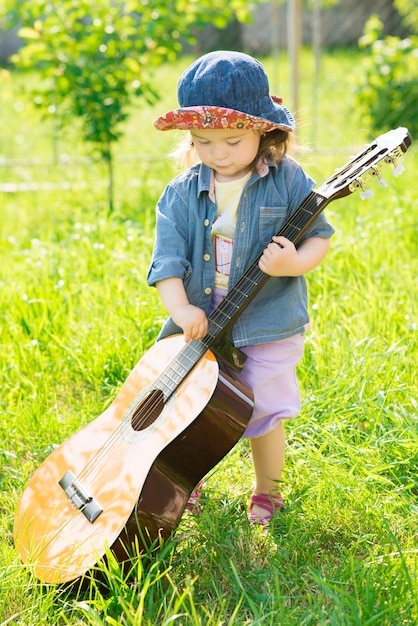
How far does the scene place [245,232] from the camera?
2205mm

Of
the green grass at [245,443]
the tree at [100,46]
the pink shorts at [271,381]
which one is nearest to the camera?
the green grass at [245,443]

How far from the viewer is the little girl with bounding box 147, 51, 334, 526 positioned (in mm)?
2061

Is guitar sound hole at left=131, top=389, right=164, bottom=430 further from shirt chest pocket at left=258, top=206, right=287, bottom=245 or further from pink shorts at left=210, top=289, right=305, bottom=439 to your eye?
shirt chest pocket at left=258, top=206, right=287, bottom=245

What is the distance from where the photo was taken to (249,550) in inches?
86.7

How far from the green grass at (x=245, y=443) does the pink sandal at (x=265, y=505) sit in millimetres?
37

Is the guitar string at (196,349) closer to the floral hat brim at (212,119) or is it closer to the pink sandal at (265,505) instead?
the floral hat brim at (212,119)

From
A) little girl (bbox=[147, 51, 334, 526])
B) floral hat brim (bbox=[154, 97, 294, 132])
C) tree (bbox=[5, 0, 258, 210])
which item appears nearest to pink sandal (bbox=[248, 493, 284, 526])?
little girl (bbox=[147, 51, 334, 526])

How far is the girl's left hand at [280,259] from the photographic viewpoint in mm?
2078

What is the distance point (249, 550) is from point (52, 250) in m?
2.31

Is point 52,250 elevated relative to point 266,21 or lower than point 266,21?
lower

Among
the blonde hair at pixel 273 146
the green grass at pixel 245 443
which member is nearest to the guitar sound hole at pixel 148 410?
the green grass at pixel 245 443

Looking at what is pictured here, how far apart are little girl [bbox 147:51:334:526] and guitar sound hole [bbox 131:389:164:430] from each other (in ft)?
0.65

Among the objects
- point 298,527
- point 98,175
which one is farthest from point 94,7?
point 298,527

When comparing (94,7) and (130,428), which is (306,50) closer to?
(94,7)
